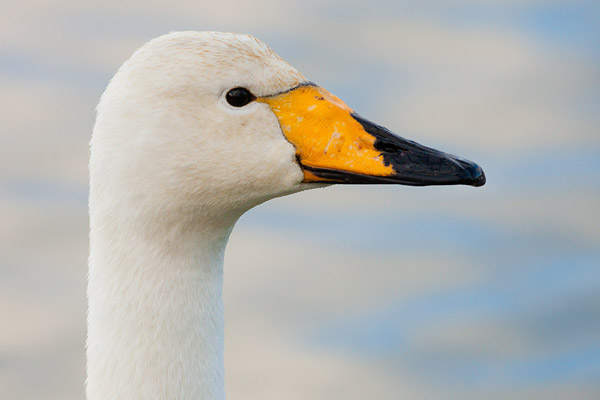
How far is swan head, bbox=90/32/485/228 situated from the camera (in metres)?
3.59

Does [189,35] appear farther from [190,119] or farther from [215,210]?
[215,210]

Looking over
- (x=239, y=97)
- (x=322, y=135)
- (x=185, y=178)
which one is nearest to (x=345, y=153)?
(x=322, y=135)

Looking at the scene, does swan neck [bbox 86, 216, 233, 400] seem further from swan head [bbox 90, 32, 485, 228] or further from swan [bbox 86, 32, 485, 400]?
swan head [bbox 90, 32, 485, 228]

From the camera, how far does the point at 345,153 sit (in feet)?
12.8

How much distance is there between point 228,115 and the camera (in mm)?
3729

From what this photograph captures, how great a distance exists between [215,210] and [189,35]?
72 cm

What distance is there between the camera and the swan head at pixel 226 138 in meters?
3.59

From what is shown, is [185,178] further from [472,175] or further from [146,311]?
[472,175]

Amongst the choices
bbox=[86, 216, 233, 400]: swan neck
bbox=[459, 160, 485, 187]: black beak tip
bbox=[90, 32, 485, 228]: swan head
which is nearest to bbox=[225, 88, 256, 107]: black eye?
bbox=[90, 32, 485, 228]: swan head

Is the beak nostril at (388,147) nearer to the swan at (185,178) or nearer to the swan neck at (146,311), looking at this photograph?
the swan at (185,178)

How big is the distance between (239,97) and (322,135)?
40 cm

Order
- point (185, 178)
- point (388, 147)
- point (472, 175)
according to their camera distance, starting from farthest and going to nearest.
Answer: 1. point (388, 147)
2. point (472, 175)
3. point (185, 178)

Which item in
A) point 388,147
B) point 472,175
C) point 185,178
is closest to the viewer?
point 185,178

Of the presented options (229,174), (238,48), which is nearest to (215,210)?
(229,174)
